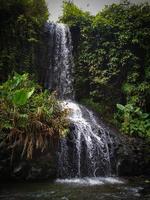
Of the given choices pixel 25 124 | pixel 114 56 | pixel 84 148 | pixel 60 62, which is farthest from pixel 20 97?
pixel 114 56

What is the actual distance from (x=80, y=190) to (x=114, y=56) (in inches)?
355

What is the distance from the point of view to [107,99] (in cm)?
1675

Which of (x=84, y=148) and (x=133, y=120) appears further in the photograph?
(x=133, y=120)

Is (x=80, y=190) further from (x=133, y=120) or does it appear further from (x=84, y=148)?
(x=133, y=120)

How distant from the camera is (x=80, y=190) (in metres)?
9.63

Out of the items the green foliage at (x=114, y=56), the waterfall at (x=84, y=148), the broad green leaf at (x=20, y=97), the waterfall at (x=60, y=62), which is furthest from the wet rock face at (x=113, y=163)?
the waterfall at (x=60, y=62)

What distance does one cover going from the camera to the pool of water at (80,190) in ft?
29.5

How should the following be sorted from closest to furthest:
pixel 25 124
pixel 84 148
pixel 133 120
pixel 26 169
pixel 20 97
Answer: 1. pixel 25 124
2. pixel 20 97
3. pixel 26 169
4. pixel 84 148
5. pixel 133 120

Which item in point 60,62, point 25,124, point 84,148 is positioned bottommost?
point 84,148

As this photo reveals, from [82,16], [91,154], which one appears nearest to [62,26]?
[82,16]

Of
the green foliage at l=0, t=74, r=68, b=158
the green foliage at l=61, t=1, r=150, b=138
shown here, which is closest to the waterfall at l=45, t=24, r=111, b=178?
the green foliage at l=0, t=74, r=68, b=158

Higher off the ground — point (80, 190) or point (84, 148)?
point (84, 148)

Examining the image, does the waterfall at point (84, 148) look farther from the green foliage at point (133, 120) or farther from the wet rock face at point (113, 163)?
the green foliage at point (133, 120)

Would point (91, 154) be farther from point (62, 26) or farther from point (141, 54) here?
point (62, 26)
